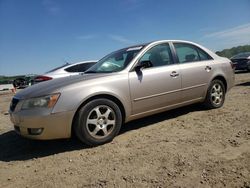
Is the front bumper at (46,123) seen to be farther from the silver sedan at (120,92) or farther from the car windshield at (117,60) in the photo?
the car windshield at (117,60)

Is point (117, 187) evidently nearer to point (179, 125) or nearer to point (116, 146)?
point (116, 146)

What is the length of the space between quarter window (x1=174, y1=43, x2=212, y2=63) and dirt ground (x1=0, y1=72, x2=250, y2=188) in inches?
46.8

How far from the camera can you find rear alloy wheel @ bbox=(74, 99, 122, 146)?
14.6 ft

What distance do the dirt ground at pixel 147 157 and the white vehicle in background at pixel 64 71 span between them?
4050 mm

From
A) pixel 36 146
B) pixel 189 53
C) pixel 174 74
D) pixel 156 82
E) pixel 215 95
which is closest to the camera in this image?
pixel 36 146

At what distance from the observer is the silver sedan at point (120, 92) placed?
4367mm

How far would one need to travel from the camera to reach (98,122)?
4613 millimetres

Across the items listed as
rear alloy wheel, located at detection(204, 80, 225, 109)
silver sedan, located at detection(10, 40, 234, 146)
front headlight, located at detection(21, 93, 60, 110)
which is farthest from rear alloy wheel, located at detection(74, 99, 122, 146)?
rear alloy wheel, located at detection(204, 80, 225, 109)

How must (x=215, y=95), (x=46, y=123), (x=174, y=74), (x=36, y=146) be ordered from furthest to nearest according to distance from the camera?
(x=215, y=95), (x=174, y=74), (x=36, y=146), (x=46, y=123)

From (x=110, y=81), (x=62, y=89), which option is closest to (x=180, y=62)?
(x=110, y=81)

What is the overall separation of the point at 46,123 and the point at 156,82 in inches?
79.6

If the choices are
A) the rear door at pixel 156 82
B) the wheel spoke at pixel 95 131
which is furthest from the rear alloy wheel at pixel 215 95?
the wheel spoke at pixel 95 131

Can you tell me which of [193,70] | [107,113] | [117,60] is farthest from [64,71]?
[107,113]

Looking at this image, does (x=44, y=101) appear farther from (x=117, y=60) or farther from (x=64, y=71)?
(x=64, y=71)
